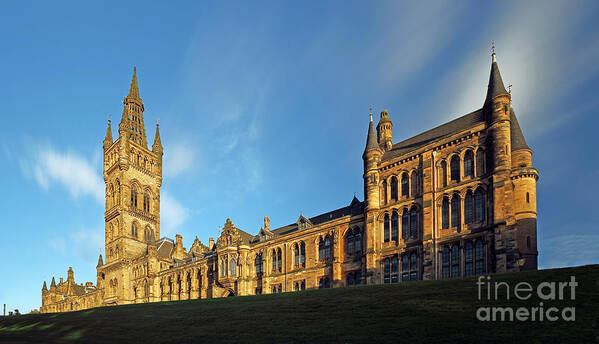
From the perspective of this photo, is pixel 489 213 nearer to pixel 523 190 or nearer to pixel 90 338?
pixel 523 190

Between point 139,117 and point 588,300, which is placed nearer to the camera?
point 588,300

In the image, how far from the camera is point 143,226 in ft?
290

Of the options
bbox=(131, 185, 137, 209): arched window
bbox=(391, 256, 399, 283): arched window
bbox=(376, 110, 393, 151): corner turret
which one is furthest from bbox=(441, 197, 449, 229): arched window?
bbox=(131, 185, 137, 209): arched window

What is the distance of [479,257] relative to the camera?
36.5m

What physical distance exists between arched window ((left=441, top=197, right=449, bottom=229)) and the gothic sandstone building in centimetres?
Result: 10

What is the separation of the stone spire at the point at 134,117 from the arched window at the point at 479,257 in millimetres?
76929

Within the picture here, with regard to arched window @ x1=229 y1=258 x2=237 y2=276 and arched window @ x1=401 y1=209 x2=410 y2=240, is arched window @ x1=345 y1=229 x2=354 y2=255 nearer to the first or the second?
arched window @ x1=401 y1=209 x2=410 y2=240

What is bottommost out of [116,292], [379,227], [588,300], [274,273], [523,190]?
[116,292]

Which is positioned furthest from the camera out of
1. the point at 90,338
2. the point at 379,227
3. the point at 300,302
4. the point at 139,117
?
the point at 139,117

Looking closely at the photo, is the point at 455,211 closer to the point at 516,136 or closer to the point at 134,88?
the point at 516,136

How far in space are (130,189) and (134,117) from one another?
19537mm

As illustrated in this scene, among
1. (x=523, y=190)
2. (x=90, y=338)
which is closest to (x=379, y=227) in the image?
(x=523, y=190)

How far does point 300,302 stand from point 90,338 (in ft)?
42.5

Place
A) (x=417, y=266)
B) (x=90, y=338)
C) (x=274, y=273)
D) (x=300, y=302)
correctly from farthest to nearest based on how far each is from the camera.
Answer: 1. (x=274, y=273)
2. (x=417, y=266)
3. (x=300, y=302)
4. (x=90, y=338)
